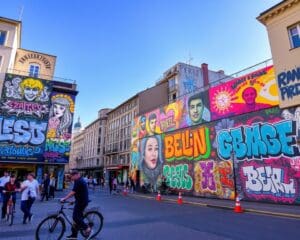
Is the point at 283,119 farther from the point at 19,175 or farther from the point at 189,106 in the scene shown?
the point at 19,175

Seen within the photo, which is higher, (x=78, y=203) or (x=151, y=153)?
(x=151, y=153)

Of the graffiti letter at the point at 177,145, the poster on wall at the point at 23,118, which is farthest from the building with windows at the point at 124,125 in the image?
the poster on wall at the point at 23,118

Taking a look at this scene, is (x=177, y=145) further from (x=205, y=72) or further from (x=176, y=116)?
(x=205, y=72)

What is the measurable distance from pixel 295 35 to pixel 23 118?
1091 inches

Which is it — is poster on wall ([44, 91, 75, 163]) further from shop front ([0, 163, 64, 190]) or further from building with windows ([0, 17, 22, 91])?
building with windows ([0, 17, 22, 91])

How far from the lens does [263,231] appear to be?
7.63 m

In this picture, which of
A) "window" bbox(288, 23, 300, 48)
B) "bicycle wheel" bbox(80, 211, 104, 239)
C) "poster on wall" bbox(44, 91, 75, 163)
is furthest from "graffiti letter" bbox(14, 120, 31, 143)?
"window" bbox(288, 23, 300, 48)

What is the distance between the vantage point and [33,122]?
27.6 metres

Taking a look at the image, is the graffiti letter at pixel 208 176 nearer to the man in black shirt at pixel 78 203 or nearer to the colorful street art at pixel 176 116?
the colorful street art at pixel 176 116

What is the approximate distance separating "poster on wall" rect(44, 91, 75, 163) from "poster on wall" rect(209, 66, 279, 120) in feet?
60.5

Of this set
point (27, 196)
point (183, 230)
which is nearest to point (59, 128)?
point (27, 196)

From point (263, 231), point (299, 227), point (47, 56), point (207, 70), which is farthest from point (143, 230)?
point (207, 70)

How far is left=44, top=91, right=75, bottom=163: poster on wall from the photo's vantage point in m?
28.2

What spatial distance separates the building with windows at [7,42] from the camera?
2744 cm
